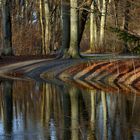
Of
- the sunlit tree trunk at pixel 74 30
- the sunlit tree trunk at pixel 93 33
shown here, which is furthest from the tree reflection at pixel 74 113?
the sunlit tree trunk at pixel 93 33

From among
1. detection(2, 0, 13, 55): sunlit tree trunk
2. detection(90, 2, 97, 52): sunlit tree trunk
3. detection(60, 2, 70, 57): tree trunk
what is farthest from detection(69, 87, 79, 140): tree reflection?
detection(90, 2, 97, 52): sunlit tree trunk

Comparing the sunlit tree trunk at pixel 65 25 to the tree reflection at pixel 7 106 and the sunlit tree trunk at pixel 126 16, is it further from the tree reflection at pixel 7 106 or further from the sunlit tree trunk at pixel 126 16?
the tree reflection at pixel 7 106

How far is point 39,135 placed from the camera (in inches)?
415

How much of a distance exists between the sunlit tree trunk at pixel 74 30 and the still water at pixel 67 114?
33.7 feet

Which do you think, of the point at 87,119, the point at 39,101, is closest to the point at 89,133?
the point at 87,119

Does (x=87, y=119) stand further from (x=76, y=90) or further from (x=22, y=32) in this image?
(x=22, y=32)

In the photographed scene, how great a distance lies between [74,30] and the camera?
29469 mm

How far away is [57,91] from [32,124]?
6352 mm

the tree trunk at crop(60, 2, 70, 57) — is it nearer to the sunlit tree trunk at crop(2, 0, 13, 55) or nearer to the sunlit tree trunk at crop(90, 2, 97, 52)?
the sunlit tree trunk at crop(2, 0, 13, 55)

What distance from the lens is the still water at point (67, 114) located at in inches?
422

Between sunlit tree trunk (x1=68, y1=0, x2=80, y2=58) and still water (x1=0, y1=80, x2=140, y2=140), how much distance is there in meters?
10.3

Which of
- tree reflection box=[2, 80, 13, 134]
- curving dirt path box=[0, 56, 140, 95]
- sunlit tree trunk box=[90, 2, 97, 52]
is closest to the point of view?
tree reflection box=[2, 80, 13, 134]

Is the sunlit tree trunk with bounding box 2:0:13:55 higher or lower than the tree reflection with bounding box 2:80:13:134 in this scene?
higher

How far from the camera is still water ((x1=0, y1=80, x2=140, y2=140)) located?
10.7m
